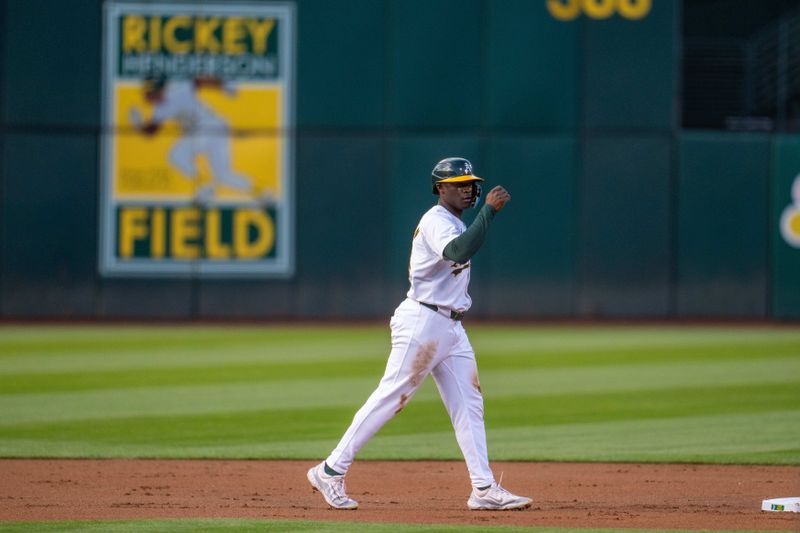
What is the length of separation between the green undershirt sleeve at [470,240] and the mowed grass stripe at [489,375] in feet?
23.3

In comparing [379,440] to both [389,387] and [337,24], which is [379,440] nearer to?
[389,387]

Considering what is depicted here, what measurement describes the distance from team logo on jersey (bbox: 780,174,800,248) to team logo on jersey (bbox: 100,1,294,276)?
8.88 meters

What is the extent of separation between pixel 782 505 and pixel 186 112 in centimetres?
1782

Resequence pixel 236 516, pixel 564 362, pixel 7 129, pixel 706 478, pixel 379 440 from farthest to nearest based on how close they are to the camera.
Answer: pixel 7 129
pixel 564 362
pixel 379 440
pixel 706 478
pixel 236 516

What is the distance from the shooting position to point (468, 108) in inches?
942

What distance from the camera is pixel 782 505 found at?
742 cm

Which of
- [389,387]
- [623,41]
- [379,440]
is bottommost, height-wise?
[379,440]

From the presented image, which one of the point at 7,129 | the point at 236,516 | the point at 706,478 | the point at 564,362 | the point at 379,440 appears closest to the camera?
the point at 236,516

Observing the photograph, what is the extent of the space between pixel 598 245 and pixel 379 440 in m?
13.7

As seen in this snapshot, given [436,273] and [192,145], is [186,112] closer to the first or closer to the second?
[192,145]

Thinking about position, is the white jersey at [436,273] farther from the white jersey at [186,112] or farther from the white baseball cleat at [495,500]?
the white jersey at [186,112]

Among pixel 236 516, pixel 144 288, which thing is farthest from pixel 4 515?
pixel 144 288

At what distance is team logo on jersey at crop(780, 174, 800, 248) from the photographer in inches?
944

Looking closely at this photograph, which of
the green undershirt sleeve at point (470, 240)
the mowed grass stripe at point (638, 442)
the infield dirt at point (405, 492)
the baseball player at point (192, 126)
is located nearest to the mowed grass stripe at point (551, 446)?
the mowed grass stripe at point (638, 442)
